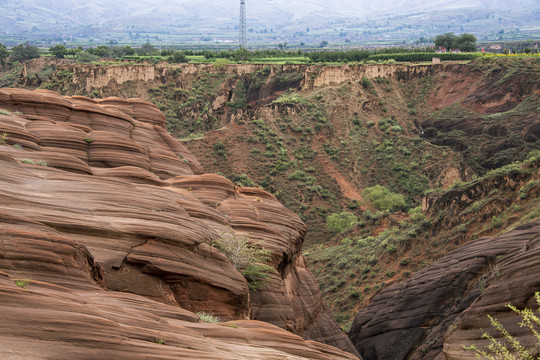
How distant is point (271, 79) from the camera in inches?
→ 4232

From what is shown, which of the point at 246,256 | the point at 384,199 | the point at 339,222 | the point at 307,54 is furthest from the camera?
the point at 307,54

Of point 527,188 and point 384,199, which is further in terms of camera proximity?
point 384,199

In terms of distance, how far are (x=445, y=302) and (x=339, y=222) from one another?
34098 millimetres

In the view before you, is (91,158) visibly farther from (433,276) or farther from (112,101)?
(433,276)

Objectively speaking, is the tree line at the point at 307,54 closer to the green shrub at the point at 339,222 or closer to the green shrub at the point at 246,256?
the green shrub at the point at 339,222

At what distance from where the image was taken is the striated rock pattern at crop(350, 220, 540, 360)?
20703 millimetres

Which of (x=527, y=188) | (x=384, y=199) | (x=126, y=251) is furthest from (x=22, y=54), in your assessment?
(x=126, y=251)

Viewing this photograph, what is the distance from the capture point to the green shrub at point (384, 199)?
67.3 meters

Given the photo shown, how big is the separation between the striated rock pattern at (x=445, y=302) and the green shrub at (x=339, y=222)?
27.3 metres

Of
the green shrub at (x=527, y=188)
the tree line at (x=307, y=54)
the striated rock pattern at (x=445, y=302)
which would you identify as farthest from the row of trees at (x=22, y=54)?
the striated rock pattern at (x=445, y=302)

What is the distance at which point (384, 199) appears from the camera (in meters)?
67.9

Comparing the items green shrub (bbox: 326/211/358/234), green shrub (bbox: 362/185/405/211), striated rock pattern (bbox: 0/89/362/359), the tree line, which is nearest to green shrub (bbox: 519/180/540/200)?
striated rock pattern (bbox: 0/89/362/359)

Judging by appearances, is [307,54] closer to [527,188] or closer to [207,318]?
[527,188]

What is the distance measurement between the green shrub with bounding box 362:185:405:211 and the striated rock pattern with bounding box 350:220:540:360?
3310cm
